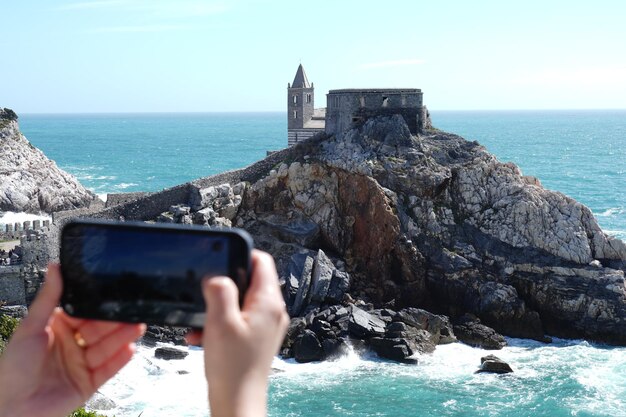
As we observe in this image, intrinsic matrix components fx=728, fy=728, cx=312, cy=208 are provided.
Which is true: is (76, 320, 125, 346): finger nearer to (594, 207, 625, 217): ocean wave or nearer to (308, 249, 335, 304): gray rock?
(308, 249, 335, 304): gray rock

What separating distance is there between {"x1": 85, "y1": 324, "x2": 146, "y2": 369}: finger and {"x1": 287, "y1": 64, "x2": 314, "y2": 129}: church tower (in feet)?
170

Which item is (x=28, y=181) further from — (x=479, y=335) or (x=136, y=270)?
(x=136, y=270)

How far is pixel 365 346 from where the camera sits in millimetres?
30812

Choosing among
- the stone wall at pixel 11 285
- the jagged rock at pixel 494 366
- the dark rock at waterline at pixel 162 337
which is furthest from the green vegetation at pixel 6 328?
the jagged rock at pixel 494 366

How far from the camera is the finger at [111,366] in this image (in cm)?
326

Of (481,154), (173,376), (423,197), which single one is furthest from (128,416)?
(481,154)

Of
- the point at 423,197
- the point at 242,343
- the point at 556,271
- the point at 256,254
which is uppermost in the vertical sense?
the point at 256,254

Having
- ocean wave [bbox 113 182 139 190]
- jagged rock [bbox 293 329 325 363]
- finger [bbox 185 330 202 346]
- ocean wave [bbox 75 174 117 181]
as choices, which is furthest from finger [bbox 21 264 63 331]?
ocean wave [bbox 75 174 117 181]

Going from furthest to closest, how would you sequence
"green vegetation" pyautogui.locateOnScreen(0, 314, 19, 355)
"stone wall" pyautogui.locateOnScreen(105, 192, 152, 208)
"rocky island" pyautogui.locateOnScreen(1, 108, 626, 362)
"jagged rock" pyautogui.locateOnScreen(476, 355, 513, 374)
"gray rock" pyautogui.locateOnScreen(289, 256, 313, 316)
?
"stone wall" pyautogui.locateOnScreen(105, 192, 152, 208)
"gray rock" pyautogui.locateOnScreen(289, 256, 313, 316)
"rocky island" pyautogui.locateOnScreen(1, 108, 626, 362)
"jagged rock" pyautogui.locateOnScreen(476, 355, 513, 374)
"green vegetation" pyautogui.locateOnScreen(0, 314, 19, 355)

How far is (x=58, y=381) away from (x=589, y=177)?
3981 inches

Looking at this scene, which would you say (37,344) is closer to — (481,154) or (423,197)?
(423,197)

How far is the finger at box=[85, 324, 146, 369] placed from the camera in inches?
127

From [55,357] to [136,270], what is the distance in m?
0.52

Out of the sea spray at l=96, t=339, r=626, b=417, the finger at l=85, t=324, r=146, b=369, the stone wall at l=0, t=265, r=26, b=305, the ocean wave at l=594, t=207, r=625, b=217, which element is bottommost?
the sea spray at l=96, t=339, r=626, b=417
